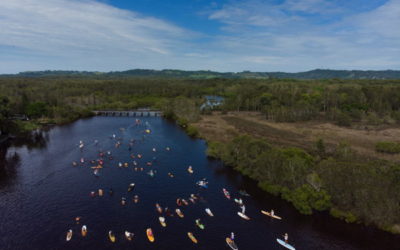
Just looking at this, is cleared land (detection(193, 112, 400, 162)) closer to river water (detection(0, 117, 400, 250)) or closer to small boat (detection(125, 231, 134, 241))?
river water (detection(0, 117, 400, 250))

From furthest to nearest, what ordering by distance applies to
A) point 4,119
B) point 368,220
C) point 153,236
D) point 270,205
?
point 4,119 → point 270,205 → point 368,220 → point 153,236

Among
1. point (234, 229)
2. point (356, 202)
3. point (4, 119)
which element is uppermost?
point (4, 119)

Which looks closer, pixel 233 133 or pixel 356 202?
pixel 356 202

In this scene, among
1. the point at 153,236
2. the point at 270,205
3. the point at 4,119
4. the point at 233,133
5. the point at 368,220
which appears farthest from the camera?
the point at 233,133

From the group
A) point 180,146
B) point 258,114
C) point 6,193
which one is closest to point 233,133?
point 180,146

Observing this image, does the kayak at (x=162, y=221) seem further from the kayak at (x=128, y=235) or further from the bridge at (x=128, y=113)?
the bridge at (x=128, y=113)

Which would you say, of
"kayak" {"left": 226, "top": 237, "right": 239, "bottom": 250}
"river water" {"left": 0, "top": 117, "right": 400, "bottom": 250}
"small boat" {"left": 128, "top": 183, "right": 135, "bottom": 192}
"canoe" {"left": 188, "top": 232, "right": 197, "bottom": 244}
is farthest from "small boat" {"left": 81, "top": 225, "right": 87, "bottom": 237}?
"kayak" {"left": 226, "top": 237, "right": 239, "bottom": 250}

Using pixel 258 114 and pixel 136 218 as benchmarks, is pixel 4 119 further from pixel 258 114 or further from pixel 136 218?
pixel 258 114

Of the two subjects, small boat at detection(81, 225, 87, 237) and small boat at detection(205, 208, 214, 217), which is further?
small boat at detection(205, 208, 214, 217)
